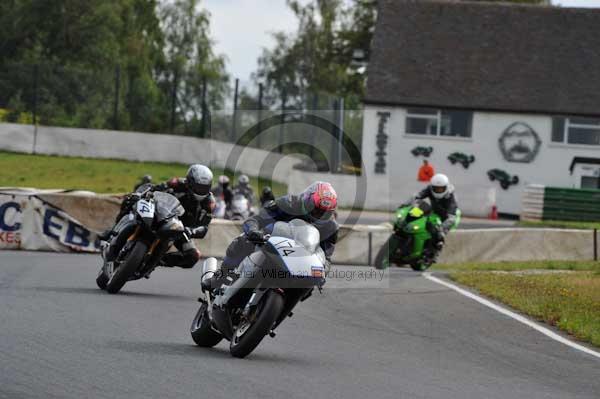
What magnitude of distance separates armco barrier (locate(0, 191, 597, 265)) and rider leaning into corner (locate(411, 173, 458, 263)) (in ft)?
7.36

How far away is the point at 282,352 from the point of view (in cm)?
972

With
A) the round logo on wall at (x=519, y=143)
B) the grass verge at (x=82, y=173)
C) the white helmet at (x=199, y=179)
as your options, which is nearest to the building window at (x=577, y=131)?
the round logo on wall at (x=519, y=143)

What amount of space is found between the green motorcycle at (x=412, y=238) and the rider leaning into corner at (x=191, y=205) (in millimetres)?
6117

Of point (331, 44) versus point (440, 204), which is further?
point (331, 44)

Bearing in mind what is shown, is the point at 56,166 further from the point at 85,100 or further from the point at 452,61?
the point at 452,61

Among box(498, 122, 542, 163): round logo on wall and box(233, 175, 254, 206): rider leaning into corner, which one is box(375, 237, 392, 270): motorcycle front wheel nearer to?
box(233, 175, 254, 206): rider leaning into corner

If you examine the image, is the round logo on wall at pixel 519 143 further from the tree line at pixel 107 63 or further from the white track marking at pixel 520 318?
the white track marking at pixel 520 318

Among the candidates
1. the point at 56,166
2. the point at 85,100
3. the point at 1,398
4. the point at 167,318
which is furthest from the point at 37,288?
the point at 85,100

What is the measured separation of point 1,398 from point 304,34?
65965mm

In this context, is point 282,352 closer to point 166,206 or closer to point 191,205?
point 166,206

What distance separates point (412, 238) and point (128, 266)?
300 inches

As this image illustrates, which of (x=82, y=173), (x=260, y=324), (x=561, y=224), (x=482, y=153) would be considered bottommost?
(x=561, y=224)

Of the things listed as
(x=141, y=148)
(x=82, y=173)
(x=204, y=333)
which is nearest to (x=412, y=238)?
(x=204, y=333)

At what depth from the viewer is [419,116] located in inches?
1727
